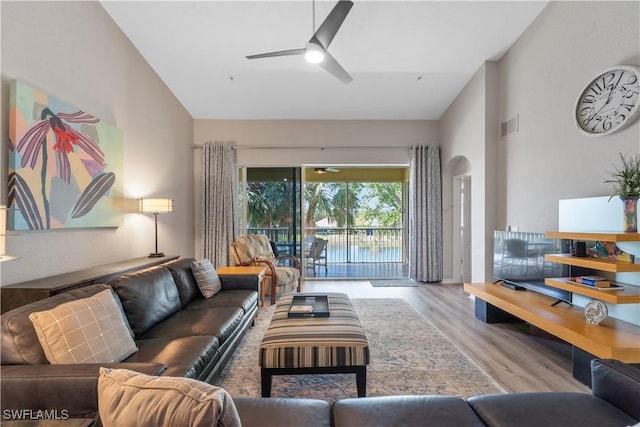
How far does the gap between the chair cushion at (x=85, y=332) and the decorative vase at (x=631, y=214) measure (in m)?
3.47

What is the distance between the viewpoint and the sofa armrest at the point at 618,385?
46.5 inches

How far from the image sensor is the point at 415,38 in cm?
366

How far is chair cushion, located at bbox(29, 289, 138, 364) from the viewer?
141 cm

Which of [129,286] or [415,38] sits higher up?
[415,38]

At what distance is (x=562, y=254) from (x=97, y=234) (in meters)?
4.53

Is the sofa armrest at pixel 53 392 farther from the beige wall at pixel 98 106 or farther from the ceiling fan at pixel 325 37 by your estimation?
the ceiling fan at pixel 325 37

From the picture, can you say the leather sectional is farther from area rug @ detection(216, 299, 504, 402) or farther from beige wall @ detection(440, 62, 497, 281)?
beige wall @ detection(440, 62, 497, 281)

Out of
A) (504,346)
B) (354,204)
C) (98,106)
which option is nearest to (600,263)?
(504,346)

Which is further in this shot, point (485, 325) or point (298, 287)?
point (298, 287)

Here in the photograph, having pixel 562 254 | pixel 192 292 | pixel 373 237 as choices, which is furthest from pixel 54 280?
pixel 373 237

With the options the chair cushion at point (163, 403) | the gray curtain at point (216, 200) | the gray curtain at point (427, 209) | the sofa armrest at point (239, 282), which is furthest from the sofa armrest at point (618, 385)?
the gray curtain at point (216, 200)

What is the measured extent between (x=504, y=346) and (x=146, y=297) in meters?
3.16

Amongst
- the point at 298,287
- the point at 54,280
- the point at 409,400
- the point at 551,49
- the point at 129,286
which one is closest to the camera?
the point at 409,400

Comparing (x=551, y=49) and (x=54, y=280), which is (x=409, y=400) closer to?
(x=54, y=280)
